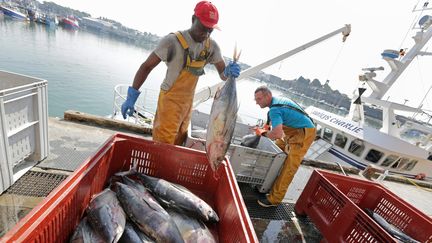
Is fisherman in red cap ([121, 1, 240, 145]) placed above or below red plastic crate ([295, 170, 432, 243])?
above

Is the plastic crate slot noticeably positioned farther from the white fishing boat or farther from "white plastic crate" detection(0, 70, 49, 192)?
the white fishing boat

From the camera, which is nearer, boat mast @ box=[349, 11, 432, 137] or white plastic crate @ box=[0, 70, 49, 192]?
white plastic crate @ box=[0, 70, 49, 192]

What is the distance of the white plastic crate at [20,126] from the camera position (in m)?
2.34

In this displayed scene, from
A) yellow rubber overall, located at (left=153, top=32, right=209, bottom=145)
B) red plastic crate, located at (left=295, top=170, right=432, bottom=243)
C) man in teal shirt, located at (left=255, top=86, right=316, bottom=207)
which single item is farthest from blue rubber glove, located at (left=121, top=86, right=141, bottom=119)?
red plastic crate, located at (left=295, top=170, right=432, bottom=243)

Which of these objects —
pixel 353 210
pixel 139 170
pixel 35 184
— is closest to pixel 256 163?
pixel 353 210

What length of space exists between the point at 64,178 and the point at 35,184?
293 millimetres

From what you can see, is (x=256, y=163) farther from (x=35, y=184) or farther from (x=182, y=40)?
(x=35, y=184)

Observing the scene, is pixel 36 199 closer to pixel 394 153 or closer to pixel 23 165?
pixel 23 165

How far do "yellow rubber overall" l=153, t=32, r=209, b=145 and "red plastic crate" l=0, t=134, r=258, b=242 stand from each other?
0.52 m

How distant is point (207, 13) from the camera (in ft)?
7.75

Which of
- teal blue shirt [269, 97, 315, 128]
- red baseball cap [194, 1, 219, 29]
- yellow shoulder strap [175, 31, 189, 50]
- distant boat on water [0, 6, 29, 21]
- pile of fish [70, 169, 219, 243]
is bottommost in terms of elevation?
distant boat on water [0, 6, 29, 21]

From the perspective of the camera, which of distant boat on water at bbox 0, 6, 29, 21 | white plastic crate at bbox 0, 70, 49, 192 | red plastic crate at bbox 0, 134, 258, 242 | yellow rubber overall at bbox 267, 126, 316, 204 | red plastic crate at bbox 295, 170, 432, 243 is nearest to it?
red plastic crate at bbox 0, 134, 258, 242

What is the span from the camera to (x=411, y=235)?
119 inches

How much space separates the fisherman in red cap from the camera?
245cm
